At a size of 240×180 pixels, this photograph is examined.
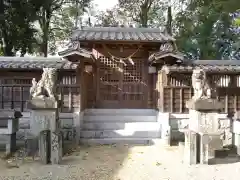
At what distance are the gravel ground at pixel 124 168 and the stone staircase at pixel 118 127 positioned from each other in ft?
5.13

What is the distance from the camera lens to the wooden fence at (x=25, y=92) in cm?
1176

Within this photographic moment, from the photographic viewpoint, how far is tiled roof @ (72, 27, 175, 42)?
13.1 metres

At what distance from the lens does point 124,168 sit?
7.81m

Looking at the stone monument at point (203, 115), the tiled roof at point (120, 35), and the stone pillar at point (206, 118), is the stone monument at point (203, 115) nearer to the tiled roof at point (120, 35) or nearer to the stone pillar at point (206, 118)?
the stone pillar at point (206, 118)

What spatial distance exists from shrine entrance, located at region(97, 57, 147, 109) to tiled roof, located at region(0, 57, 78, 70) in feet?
7.46

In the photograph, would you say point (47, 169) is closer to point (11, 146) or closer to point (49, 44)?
point (11, 146)

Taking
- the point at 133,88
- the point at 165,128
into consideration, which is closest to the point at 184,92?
the point at 165,128

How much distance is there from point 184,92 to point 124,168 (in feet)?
17.9

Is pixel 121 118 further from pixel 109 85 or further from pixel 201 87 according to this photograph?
pixel 201 87

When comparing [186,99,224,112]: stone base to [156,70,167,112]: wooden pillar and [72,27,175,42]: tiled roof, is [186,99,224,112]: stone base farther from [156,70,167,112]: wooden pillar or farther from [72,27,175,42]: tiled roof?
[72,27,175,42]: tiled roof

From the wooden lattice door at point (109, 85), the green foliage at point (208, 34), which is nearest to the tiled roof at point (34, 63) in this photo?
the wooden lattice door at point (109, 85)

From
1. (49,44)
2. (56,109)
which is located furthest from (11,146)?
(49,44)

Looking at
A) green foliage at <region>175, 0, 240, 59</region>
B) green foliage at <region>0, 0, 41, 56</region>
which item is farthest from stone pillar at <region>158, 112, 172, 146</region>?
green foliage at <region>0, 0, 41, 56</region>

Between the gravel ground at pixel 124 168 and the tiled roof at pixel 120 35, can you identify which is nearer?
the gravel ground at pixel 124 168
